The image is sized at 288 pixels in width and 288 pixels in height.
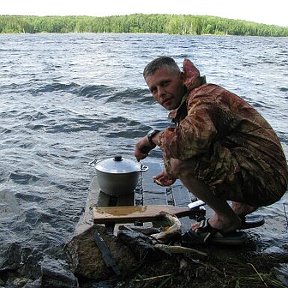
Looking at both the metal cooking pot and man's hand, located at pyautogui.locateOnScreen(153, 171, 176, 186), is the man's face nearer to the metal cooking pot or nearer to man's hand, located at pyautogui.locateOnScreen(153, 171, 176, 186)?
man's hand, located at pyautogui.locateOnScreen(153, 171, 176, 186)

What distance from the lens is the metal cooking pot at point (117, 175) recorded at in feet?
15.0

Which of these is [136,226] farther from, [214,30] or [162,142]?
[214,30]

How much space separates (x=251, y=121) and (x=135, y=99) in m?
11.4

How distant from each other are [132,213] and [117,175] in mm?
561

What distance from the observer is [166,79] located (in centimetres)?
352

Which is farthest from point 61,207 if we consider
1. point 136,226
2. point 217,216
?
point 217,216

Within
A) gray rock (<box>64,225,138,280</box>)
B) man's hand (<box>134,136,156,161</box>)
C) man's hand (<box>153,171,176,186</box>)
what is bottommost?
gray rock (<box>64,225,138,280</box>)

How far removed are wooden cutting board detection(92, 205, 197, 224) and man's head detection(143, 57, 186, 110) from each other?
1.18 meters

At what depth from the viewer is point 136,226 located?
4.05 metres

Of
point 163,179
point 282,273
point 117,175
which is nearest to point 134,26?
point 117,175

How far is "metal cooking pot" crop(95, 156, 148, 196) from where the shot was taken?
4.56m

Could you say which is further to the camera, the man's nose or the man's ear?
the man's nose

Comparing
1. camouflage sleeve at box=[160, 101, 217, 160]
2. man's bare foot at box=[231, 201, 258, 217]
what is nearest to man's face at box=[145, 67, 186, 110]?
camouflage sleeve at box=[160, 101, 217, 160]

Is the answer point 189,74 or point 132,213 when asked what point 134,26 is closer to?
point 132,213
